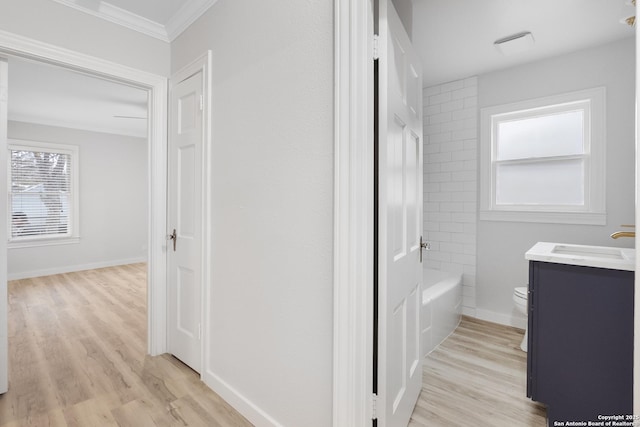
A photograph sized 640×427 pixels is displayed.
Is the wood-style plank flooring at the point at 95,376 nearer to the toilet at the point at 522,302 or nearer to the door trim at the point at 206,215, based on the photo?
the door trim at the point at 206,215

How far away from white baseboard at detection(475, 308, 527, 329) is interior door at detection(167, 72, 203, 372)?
107 inches

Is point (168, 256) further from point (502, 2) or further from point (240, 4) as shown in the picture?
point (502, 2)

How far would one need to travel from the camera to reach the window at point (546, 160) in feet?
8.93

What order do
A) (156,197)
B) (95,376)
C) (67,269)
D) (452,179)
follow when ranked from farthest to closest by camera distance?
(67,269) → (452,179) → (156,197) → (95,376)

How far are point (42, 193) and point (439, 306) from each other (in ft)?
20.3

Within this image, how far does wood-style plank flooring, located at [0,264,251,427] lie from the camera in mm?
1829

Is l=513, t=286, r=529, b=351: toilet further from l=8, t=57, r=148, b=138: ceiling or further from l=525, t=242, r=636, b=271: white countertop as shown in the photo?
l=8, t=57, r=148, b=138: ceiling

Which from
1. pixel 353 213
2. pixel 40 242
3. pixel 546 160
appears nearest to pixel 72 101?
pixel 40 242

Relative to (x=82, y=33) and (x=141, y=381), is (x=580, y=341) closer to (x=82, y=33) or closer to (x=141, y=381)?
(x=141, y=381)

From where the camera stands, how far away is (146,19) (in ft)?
7.99

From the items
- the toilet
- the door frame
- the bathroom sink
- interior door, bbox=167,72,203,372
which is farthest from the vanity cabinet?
the door frame

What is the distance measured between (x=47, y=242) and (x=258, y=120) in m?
5.52

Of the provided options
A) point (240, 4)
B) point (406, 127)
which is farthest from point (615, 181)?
point (240, 4)

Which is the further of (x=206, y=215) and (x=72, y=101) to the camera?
(x=72, y=101)
